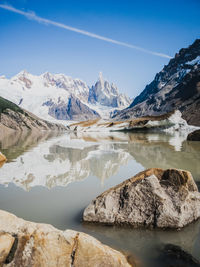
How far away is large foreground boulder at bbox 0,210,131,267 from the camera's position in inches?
169

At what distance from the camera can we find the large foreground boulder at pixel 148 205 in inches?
291

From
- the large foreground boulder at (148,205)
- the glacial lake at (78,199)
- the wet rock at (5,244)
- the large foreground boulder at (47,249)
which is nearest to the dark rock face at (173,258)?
the glacial lake at (78,199)

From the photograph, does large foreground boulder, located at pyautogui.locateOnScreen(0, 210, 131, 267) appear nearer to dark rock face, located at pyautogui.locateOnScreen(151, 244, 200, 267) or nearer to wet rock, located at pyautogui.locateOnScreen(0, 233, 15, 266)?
wet rock, located at pyautogui.locateOnScreen(0, 233, 15, 266)

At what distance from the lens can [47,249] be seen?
14.8ft

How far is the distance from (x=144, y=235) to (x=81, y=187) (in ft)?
17.0

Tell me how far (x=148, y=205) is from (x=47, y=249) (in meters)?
4.30

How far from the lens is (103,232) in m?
6.88

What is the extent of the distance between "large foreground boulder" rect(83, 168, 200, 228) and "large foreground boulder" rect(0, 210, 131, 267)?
264 centimetres

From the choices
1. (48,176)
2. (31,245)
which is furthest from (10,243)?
(48,176)

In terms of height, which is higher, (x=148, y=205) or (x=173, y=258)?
(x=148, y=205)

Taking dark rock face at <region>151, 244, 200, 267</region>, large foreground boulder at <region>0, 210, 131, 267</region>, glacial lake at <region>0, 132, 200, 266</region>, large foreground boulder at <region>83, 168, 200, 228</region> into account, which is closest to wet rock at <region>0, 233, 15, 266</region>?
large foreground boulder at <region>0, 210, 131, 267</region>

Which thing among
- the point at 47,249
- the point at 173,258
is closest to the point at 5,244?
the point at 47,249

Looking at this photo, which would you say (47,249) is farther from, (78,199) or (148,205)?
(78,199)

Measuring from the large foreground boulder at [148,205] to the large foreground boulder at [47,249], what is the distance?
104 inches
